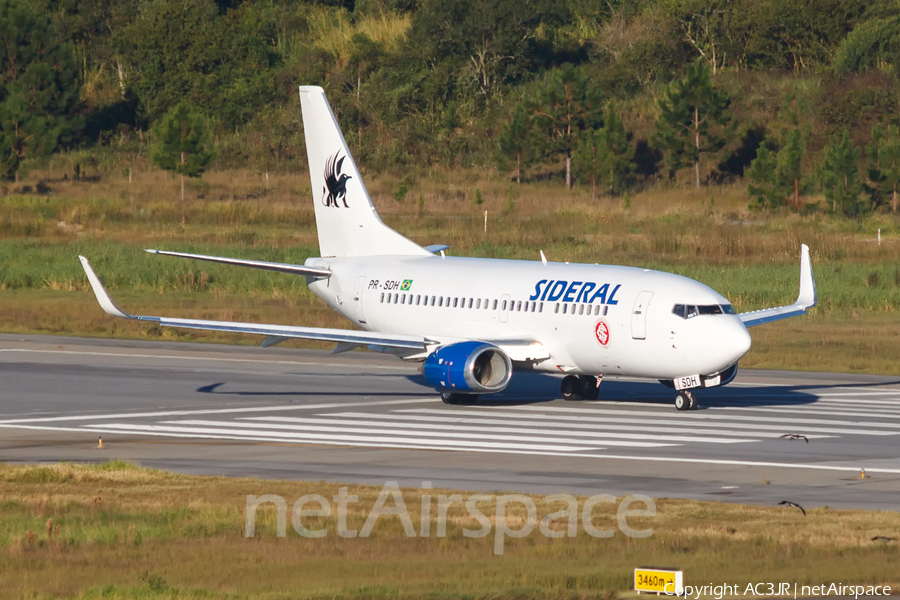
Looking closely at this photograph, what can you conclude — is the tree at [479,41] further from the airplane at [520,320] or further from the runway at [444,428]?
the airplane at [520,320]

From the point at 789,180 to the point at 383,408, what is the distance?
6278 cm

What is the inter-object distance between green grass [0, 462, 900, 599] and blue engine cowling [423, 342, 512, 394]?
40.1 feet

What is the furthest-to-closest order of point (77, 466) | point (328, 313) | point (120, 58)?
point (120, 58) → point (328, 313) → point (77, 466)

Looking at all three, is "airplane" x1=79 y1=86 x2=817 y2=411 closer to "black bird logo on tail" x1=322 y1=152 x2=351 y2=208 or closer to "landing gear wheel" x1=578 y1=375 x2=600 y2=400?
"landing gear wheel" x1=578 y1=375 x2=600 y2=400

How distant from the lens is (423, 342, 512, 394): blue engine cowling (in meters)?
33.4

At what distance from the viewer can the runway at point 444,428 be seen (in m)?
23.6

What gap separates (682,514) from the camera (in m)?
19.3

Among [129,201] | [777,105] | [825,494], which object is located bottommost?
[825,494]

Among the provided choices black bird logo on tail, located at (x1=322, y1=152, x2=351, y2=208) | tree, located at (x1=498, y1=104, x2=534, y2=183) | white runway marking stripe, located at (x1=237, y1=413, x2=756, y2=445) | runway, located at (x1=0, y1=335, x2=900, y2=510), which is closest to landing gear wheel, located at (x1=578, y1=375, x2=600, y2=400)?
runway, located at (x1=0, y1=335, x2=900, y2=510)

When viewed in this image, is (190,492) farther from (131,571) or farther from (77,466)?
(131,571)

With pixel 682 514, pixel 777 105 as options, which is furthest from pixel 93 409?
pixel 777 105

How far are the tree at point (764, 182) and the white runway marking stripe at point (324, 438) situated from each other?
6608cm

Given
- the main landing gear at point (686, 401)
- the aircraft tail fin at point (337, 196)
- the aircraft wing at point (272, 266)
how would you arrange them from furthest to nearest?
the aircraft tail fin at point (337, 196) → the aircraft wing at point (272, 266) → the main landing gear at point (686, 401)

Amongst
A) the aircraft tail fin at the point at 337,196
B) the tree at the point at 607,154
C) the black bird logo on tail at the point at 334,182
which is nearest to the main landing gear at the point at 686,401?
the aircraft tail fin at the point at 337,196
